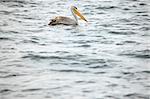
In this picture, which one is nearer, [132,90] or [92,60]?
[132,90]

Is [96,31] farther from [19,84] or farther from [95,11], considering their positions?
[19,84]

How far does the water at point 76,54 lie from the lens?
9234 millimetres

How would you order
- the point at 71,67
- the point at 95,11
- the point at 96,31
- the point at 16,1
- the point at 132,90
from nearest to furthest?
the point at 132,90 → the point at 71,67 → the point at 96,31 → the point at 95,11 → the point at 16,1

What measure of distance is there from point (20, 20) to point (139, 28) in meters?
5.03

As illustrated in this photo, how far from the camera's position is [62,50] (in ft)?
41.4

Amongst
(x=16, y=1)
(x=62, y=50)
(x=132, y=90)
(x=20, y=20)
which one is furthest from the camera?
(x=16, y=1)

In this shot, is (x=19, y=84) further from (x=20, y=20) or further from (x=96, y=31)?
(x=20, y=20)

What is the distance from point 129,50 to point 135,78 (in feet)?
9.15

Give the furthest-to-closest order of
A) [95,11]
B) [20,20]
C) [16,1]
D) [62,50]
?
[16,1] → [95,11] → [20,20] → [62,50]

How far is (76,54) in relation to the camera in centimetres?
1220

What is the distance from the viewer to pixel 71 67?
10836 mm

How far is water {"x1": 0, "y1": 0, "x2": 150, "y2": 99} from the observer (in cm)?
923

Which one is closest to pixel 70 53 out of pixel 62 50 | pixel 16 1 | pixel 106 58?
pixel 62 50

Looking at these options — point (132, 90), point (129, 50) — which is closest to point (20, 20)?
point (129, 50)
